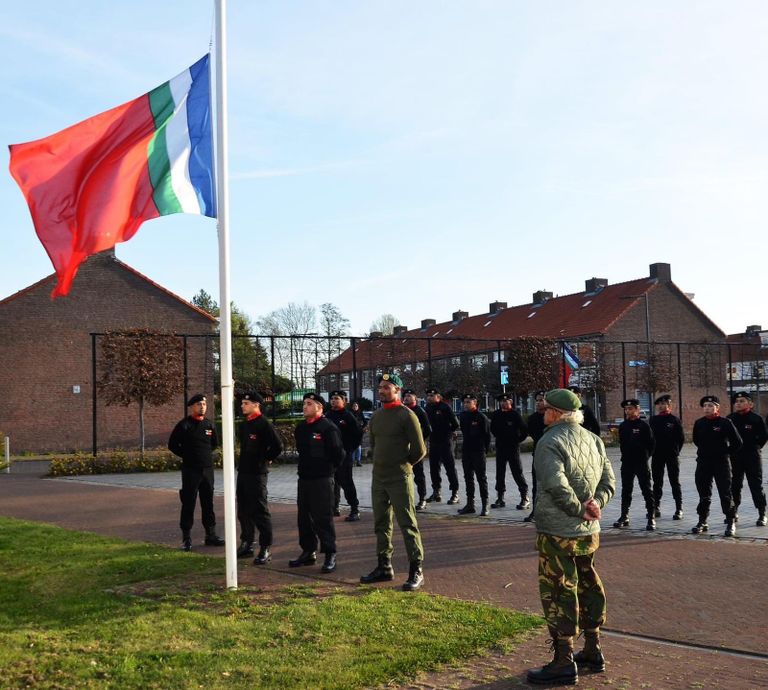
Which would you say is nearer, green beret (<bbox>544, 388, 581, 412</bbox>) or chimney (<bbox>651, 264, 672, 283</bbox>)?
green beret (<bbox>544, 388, 581, 412</bbox>)

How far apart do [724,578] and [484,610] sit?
9.24ft

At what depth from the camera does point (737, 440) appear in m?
10.5

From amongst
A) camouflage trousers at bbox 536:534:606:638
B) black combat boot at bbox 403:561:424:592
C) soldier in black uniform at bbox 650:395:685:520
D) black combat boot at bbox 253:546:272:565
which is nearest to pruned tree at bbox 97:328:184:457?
black combat boot at bbox 253:546:272:565

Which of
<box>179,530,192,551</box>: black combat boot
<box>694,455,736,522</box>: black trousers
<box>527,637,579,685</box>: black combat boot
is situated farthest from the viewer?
<box>694,455,736,522</box>: black trousers

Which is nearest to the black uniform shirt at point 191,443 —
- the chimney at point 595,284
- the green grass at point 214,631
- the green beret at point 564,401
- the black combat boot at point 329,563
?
the green grass at point 214,631

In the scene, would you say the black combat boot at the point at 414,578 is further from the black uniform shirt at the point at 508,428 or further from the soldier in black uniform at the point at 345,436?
the black uniform shirt at the point at 508,428

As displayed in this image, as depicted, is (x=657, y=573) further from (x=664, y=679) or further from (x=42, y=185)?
(x=42, y=185)

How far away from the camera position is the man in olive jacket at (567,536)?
5059 millimetres

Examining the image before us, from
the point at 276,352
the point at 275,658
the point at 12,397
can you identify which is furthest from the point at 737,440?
→ the point at 12,397

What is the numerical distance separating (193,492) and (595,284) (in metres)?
47.0

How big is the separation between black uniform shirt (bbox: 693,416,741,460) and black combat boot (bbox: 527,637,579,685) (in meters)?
6.22

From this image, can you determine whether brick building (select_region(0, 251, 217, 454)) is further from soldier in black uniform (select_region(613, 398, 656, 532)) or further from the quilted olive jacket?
the quilted olive jacket

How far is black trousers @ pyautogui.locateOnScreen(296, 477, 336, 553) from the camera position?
841 cm

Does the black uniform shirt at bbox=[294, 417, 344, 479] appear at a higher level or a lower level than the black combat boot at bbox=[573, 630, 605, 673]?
higher
